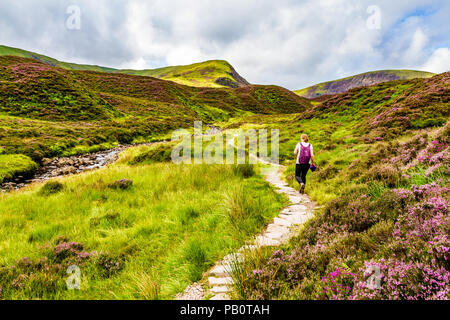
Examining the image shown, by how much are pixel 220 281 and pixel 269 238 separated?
Answer: 163 cm

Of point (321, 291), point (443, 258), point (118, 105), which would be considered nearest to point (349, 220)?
point (443, 258)

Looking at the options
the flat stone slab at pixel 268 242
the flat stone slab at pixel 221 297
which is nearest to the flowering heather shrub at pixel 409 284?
the flat stone slab at pixel 221 297

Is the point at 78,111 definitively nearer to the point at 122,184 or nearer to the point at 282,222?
the point at 122,184

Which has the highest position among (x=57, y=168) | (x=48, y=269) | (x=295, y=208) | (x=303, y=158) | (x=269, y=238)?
(x=303, y=158)

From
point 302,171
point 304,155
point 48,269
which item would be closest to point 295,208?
point 302,171

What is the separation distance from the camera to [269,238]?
459 cm

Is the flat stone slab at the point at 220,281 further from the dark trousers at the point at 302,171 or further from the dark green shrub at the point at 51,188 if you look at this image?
the dark green shrub at the point at 51,188

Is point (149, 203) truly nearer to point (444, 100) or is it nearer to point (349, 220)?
point (349, 220)

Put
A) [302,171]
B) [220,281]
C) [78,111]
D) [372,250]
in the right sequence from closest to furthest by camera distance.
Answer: [372,250]
[220,281]
[302,171]
[78,111]

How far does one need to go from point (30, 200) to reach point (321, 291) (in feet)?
35.1

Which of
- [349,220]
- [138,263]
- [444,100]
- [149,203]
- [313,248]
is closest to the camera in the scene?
[313,248]

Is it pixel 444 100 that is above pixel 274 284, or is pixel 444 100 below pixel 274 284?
above

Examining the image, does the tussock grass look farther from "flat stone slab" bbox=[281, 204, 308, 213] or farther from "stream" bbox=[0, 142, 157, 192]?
"stream" bbox=[0, 142, 157, 192]
